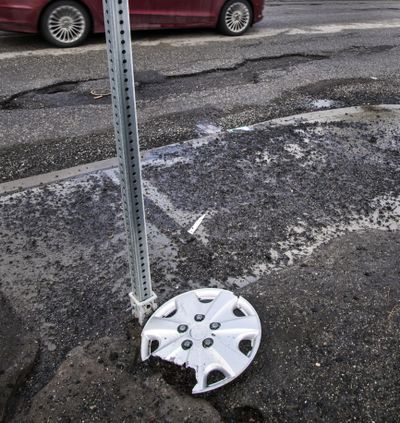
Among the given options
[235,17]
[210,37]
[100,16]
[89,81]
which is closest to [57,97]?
[89,81]

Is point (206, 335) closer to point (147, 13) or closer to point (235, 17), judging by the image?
point (147, 13)

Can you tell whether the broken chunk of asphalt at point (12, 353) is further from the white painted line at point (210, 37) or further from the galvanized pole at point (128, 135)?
the white painted line at point (210, 37)

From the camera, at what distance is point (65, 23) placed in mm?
7277

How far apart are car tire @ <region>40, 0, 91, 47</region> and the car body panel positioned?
0.09 m

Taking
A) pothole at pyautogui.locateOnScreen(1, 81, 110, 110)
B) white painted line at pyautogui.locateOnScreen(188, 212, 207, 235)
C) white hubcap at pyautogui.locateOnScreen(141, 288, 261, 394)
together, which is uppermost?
pothole at pyautogui.locateOnScreen(1, 81, 110, 110)

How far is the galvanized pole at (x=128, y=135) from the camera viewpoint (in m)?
1.68

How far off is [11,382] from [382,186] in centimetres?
317

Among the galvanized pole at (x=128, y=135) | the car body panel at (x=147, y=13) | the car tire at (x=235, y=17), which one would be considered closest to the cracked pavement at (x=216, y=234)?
the galvanized pole at (x=128, y=135)

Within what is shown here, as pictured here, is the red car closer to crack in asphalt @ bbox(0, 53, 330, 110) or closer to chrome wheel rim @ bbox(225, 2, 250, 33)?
chrome wheel rim @ bbox(225, 2, 250, 33)

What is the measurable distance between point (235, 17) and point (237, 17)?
0.04m

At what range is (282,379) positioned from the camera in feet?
7.27

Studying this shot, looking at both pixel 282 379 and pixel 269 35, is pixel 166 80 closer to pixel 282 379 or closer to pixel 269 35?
pixel 269 35

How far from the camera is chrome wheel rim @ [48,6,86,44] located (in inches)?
280

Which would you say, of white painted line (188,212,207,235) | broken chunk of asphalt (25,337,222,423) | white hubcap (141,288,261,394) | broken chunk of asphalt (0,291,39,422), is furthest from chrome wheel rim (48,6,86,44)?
broken chunk of asphalt (25,337,222,423)
